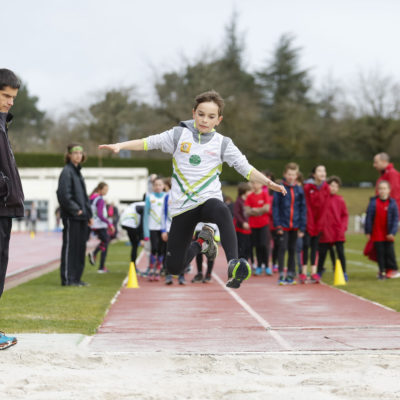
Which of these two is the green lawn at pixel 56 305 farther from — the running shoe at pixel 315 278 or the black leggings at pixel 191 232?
the running shoe at pixel 315 278

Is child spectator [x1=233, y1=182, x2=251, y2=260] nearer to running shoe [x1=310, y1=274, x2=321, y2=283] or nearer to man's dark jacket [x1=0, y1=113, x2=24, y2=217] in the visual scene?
running shoe [x1=310, y1=274, x2=321, y2=283]

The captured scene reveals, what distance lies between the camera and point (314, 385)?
180 inches

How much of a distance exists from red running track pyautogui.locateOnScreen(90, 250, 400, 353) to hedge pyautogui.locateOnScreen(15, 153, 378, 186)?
52.2 metres

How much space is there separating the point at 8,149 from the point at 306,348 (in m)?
3.14

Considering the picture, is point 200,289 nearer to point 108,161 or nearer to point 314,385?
point 314,385

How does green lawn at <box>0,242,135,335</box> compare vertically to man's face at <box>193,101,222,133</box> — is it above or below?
below

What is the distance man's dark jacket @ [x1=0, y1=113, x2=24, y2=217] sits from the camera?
5754mm

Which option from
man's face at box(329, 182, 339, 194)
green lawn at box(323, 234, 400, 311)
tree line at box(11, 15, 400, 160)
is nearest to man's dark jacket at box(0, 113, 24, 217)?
green lawn at box(323, 234, 400, 311)

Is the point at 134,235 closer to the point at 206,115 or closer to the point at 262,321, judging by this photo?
the point at 262,321

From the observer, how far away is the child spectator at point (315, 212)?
1288 centimetres

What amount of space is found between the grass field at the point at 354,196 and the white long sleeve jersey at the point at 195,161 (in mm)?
52855

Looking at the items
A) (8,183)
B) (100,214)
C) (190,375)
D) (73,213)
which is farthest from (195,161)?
(100,214)

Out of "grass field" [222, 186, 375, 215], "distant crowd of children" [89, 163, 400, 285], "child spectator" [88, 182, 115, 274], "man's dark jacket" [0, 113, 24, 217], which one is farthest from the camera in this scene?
"grass field" [222, 186, 375, 215]

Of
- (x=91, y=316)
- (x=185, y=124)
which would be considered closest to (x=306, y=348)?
(x=185, y=124)
